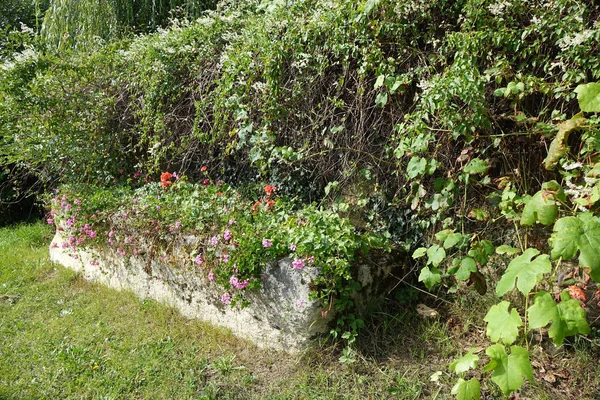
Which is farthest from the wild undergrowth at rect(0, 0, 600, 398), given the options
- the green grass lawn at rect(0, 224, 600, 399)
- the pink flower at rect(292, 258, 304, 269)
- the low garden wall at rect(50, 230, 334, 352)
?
the pink flower at rect(292, 258, 304, 269)

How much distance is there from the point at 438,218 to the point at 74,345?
2.80 metres

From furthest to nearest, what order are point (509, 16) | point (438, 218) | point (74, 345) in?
point (74, 345) < point (438, 218) < point (509, 16)

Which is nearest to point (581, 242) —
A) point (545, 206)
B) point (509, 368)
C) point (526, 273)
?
point (526, 273)

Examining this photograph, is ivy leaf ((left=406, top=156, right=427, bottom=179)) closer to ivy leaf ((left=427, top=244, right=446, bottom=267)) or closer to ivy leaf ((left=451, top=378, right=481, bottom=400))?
ivy leaf ((left=427, top=244, right=446, bottom=267))

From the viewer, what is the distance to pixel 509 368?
1915 mm

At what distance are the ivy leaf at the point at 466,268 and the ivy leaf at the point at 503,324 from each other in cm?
48

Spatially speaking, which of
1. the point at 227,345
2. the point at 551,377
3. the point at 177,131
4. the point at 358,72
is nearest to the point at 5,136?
the point at 177,131

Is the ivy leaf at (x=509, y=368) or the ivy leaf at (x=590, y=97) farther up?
the ivy leaf at (x=590, y=97)

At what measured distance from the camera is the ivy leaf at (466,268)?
2572mm

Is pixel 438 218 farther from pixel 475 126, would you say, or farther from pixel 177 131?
pixel 177 131

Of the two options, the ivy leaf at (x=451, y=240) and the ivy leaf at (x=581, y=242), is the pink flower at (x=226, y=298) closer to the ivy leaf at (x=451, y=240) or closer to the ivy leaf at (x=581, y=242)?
the ivy leaf at (x=451, y=240)

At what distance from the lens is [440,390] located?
2656 millimetres

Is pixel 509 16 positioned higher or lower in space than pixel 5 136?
higher

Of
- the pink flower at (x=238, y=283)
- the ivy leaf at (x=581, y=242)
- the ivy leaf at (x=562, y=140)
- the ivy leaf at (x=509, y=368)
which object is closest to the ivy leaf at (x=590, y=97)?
the ivy leaf at (x=562, y=140)
